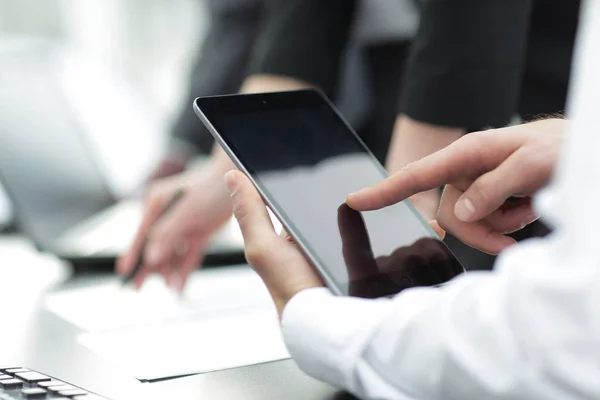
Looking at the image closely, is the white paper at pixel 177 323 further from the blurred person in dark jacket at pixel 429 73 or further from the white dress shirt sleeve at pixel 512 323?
the white dress shirt sleeve at pixel 512 323

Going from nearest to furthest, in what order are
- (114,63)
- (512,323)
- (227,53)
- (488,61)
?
(512,323) → (488,61) → (227,53) → (114,63)

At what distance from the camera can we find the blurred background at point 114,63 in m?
1.11

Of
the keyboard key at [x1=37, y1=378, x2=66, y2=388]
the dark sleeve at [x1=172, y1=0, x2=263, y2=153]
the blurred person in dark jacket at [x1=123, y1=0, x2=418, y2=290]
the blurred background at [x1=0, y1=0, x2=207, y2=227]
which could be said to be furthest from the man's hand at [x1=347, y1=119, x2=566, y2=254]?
the dark sleeve at [x1=172, y1=0, x2=263, y2=153]

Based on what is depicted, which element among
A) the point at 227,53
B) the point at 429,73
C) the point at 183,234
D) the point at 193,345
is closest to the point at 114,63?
the point at 227,53

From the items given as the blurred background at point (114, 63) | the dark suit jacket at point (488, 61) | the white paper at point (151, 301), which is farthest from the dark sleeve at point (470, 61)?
the blurred background at point (114, 63)

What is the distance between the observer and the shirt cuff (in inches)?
15.4

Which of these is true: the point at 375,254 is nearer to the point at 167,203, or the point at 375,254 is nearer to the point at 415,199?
the point at 415,199

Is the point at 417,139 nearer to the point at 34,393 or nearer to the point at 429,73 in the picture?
the point at 429,73

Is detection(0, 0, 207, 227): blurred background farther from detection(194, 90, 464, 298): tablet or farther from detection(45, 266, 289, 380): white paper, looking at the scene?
detection(194, 90, 464, 298): tablet

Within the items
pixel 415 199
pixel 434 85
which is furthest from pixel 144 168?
pixel 415 199

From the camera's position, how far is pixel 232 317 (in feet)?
2.33

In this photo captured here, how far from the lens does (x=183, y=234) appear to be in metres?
0.89

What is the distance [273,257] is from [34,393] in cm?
15

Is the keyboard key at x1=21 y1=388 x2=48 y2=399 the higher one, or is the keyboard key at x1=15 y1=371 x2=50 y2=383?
the keyboard key at x1=21 y1=388 x2=48 y2=399
